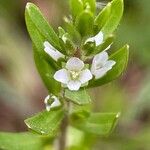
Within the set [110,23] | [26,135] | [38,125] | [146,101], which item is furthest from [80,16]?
[146,101]

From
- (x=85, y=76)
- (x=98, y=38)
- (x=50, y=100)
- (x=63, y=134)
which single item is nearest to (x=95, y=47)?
(x=98, y=38)

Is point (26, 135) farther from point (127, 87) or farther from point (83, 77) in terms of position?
point (127, 87)

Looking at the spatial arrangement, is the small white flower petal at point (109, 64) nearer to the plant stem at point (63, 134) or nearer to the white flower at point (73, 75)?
the white flower at point (73, 75)

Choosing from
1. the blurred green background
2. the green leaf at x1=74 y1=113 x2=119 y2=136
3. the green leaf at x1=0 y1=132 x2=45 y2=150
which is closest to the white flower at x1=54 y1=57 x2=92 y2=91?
the green leaf at x1=74 y1=113 x2=119 y2=136

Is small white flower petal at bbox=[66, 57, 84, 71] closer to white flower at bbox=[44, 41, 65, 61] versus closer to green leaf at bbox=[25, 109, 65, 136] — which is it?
white flower at bbox=[44, 41, 65, 61]

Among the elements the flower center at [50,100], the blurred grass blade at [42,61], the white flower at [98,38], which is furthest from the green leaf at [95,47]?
the flower center at [50,100]

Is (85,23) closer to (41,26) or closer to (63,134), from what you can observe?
(41,26)

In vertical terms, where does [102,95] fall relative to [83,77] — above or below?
below
